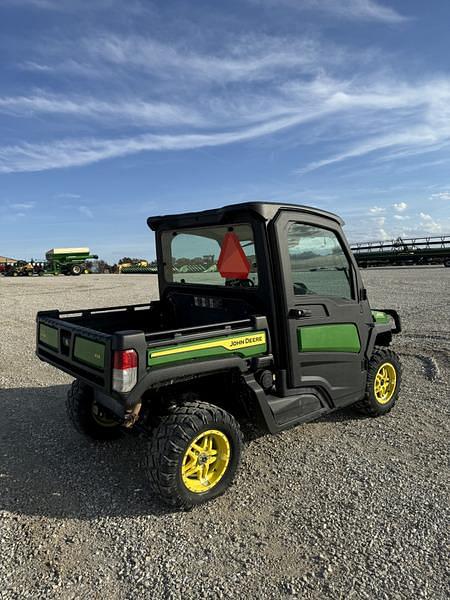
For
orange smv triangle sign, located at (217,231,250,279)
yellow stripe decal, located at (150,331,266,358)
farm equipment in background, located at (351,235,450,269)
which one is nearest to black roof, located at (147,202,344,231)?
orange smv triangle sign, located at (217,231,250,279)

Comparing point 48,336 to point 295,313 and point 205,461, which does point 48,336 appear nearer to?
point 205,461

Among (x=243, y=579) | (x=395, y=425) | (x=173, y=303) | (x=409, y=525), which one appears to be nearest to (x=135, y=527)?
(x=243, y=579)

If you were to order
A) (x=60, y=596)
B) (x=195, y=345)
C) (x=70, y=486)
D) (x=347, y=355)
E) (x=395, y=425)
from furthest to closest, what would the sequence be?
(x=395, y=425) < (x=347, y=355) < (x=70, y=486) < (x=195, y=345) < (x=60, y=596)

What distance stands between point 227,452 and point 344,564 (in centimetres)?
108

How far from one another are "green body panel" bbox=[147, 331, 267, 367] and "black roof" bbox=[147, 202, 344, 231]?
0.96 m

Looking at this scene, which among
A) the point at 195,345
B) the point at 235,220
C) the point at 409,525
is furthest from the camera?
the point at 235,220

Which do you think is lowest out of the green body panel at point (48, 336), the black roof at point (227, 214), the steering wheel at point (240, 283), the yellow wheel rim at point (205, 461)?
the yellow wheel rim at point (205, 461)

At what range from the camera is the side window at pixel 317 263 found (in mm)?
3709

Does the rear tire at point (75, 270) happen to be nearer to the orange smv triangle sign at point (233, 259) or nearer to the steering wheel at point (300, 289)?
the orange smv triangle sign at point (233, 259)

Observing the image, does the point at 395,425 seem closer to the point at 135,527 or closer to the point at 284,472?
the point at 284,472

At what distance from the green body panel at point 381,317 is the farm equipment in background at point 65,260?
3553 cm

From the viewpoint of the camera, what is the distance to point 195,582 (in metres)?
2.44

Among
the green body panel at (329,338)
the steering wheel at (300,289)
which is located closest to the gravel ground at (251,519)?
the green body panel at (329,338)

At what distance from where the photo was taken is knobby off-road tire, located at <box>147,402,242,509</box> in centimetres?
299
